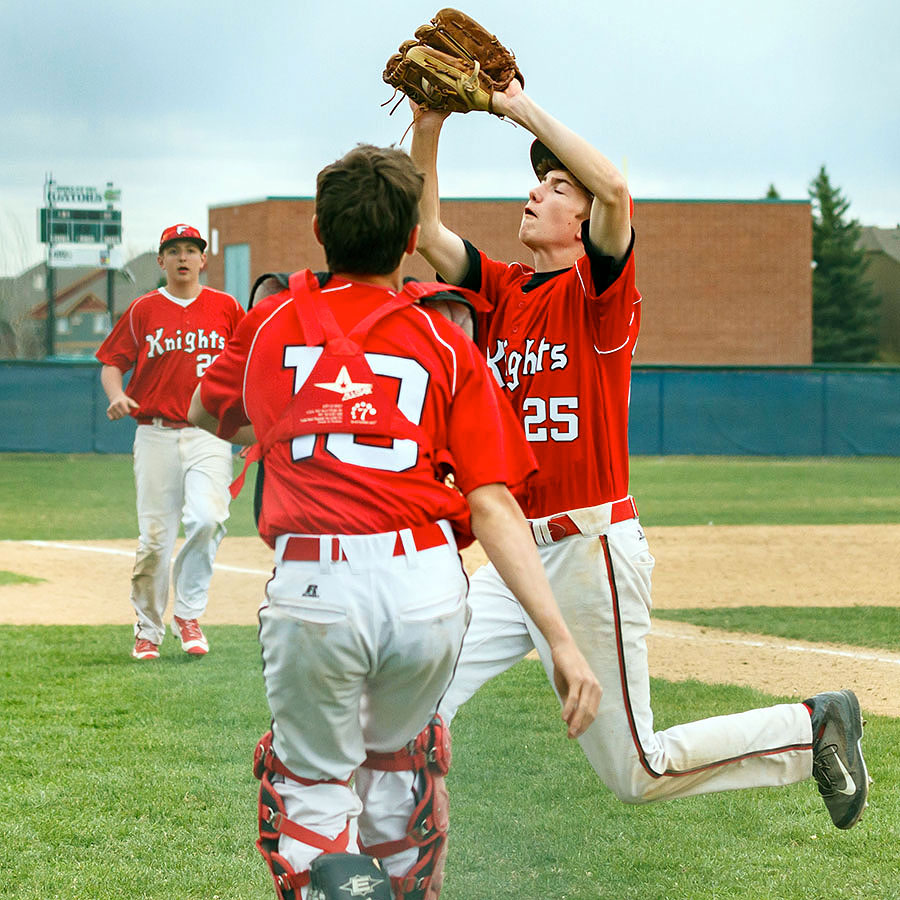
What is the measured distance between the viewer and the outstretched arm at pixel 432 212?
3496 millimetres

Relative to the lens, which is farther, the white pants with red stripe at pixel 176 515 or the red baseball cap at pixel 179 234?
the red baseball cap at pixel 179 234

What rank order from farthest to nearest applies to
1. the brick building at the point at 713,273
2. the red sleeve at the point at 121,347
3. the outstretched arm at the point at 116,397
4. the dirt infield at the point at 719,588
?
the brick building at the point at 713,273 < the red sleeve at the point at 121,347 < the dirt infield at the point at 719,588 < the outstretched arm at the point at 116,397

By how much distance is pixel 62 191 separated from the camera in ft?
127

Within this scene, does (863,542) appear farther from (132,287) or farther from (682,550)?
(132,287)

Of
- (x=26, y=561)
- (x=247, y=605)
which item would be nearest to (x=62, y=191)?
(x=26, y=561)

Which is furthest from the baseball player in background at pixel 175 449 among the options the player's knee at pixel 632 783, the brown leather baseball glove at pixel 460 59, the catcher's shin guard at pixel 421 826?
the catcher's shin guard at pixel 421 826

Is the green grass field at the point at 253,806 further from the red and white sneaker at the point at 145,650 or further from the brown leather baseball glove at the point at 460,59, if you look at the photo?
the brown leather baseball glove at the point at 460,59

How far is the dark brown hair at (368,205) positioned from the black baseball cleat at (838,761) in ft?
6.92

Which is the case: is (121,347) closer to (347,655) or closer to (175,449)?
(175,449)

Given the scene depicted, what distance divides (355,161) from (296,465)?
2.03ft

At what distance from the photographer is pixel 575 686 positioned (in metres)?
2.52

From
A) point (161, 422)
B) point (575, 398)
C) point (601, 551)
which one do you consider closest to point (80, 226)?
point (161, 422)

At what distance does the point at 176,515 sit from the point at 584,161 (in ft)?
14.7

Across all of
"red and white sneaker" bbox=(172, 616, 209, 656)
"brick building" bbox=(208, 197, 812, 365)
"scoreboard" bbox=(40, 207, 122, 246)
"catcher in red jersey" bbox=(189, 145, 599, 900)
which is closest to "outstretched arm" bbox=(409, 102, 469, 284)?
"catcher in red jersey" bbox=(189, 145, 599, 900)
